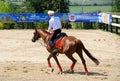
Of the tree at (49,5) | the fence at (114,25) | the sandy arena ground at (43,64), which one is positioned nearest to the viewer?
the sandy arena ground at (43,64)

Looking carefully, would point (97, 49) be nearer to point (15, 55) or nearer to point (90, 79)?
point (15, 55)

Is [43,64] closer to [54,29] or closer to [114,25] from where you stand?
[54,29]

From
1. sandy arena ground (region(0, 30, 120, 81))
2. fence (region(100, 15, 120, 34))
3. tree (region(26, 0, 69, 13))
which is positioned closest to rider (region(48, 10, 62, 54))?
sandy arena ground (region(0, 30, 120, 81))

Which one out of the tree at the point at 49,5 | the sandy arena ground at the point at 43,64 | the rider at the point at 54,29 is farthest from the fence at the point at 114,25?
the tree at the point at 49,5

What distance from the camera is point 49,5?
2625 inches

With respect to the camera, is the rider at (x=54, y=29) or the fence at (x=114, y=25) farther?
the fence at (x=114, y=25)

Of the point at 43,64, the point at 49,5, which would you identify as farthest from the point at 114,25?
the point at 49,5

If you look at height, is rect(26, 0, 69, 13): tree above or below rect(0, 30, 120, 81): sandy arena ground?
below

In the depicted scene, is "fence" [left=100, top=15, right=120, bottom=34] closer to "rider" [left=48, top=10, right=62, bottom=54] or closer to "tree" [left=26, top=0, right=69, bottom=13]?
"rider" [left=48, top=10, right=62, bottom=54]

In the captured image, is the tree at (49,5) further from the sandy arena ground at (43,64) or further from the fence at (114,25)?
the sandy arena ground at (43,64)

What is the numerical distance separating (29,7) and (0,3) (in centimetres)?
878

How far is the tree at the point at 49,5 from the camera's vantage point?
65.7 meters

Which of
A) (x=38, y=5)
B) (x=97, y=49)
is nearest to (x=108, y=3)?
(x=38, y=5)

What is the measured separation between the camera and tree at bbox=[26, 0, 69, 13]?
65.7 meters
